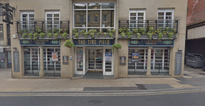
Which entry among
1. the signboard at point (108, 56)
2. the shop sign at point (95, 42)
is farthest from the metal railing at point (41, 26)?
the signboard at point (108, 56)

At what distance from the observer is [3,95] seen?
5.79 metres

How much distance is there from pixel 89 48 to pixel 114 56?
2574mm

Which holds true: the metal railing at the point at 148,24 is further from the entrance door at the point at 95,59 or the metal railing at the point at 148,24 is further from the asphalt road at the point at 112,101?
the asphalt road at the point at 112,101

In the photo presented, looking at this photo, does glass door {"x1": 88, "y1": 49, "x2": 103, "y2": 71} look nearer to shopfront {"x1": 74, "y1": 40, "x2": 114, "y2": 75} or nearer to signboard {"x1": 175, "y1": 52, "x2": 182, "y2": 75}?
shopfront {"x1": 74, "y1": 40, "x2": 114, "y2": 75}

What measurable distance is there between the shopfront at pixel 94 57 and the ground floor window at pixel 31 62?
11.8 feet

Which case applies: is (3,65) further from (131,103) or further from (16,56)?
(131,103)

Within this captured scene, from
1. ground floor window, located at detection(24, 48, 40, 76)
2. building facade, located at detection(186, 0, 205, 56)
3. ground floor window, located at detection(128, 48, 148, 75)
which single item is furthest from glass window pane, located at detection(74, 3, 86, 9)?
building facade, located at detection(186, 0, 205, 56)

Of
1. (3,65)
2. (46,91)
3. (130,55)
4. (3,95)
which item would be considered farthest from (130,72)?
(3,65)

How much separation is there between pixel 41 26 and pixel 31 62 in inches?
136

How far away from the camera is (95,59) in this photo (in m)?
10.2

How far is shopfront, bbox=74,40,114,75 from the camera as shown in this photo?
849cm

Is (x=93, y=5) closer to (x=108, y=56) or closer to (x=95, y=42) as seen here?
(x=95, y=42)

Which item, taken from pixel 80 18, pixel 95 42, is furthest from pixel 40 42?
pixel 95 42

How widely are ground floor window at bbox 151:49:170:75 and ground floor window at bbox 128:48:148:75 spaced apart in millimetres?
722
